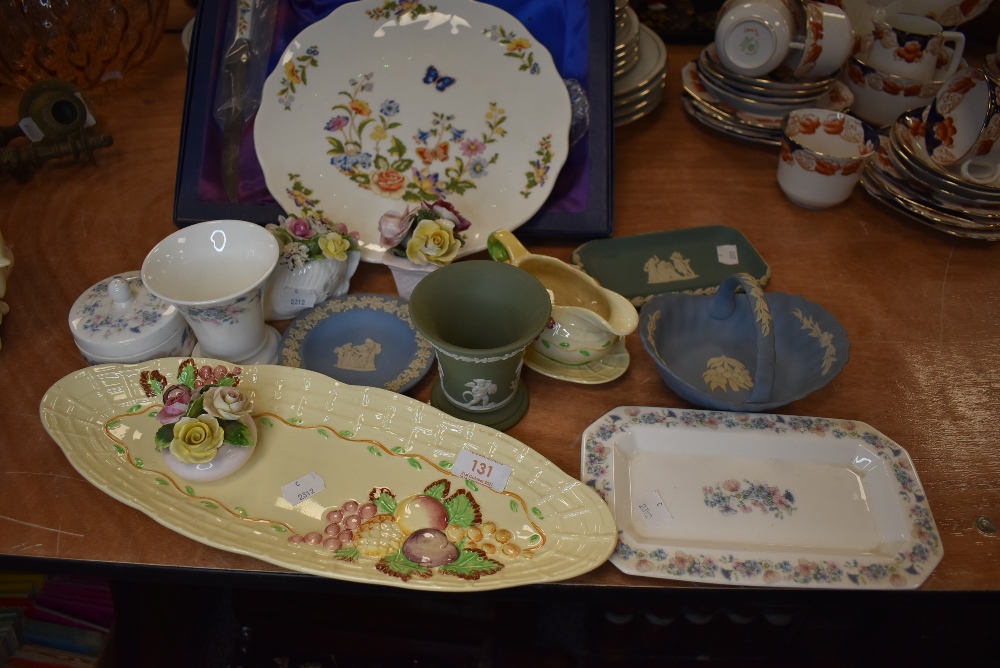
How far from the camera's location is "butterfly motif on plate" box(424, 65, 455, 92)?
3.60 ft

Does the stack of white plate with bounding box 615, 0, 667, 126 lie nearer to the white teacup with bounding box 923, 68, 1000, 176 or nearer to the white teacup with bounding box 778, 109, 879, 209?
the white teacup with bounding box 778, 109, 879, 209

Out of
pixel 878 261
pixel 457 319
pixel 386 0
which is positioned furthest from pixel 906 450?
pixel 386 0

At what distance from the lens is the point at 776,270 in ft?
3.57

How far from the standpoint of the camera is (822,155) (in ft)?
3.59

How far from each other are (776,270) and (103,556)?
0.93 m

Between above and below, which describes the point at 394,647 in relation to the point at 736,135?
below

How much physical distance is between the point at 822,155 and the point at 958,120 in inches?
9.9

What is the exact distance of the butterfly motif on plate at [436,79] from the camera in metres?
1.10

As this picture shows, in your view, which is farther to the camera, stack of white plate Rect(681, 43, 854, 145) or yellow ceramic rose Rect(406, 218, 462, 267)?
stack of white plate Rect(681, 43, 854, 145)

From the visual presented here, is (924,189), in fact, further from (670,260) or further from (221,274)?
(221,274)

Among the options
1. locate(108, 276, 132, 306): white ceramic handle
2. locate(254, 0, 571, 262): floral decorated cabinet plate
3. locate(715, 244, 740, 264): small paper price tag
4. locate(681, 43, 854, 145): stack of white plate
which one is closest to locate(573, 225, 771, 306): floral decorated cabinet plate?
locate(715, 244, 740, 264): small paper price tag

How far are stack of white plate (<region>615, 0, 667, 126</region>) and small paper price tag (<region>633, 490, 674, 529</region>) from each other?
0.70m

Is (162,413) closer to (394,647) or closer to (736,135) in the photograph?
(394,647)

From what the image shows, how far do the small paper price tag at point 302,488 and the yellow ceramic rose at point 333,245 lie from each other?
28 centimetres
